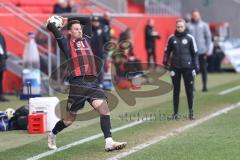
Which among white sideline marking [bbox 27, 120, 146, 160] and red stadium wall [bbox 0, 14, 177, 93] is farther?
red stadium wall [bbox 0, 14, 177, 93]

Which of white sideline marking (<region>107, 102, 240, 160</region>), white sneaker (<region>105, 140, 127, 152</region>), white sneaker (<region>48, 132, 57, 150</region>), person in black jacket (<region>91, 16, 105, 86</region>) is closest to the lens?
white sideline marking (<region>107, 102, 240, 160</region>)

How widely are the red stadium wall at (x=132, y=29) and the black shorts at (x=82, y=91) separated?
8.76 m

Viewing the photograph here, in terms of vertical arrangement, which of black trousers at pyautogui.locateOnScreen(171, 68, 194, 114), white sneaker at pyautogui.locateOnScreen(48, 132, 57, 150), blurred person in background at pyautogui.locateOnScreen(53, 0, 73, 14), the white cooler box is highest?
blurred person in background at pyautogui.locateOnScreen(53, 0, 73, 14)

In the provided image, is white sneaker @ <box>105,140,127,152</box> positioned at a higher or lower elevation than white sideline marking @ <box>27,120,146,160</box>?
higher

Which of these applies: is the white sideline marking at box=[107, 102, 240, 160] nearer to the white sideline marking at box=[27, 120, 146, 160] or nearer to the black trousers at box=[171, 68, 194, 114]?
the black trousers at box=[171, 68, 194, 114]

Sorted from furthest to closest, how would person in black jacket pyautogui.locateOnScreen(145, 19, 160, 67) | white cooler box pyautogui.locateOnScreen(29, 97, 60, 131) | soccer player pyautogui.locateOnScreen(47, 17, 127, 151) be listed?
person in black jacket pyautogui.locateOnScreen(145, 19, 160, 67), white cooler box pyautogui.locateOnScreen(29, 97, 60, 131), soccer player pyautogui.locateOnScreen(47, 17, 127, 151)

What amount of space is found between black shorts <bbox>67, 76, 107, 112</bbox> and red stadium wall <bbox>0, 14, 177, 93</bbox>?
8.76m

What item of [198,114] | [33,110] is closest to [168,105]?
[198,114]

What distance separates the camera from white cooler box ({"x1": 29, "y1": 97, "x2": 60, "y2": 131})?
453 inches

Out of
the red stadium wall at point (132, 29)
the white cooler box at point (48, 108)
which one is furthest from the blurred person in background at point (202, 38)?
the white cooler box at point (48, 108)

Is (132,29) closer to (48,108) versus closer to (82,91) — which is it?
(48,108)

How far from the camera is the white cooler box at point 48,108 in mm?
11500

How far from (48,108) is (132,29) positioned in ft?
46.7

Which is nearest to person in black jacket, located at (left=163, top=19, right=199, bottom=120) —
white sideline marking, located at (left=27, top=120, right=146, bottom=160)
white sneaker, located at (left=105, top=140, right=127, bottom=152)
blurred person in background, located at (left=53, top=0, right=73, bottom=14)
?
white sideline marking, located at (left=27, top=120, right=146, bottom=160)
